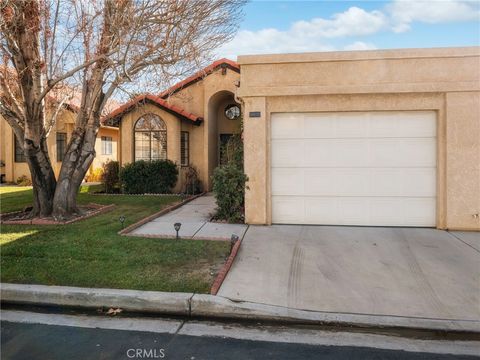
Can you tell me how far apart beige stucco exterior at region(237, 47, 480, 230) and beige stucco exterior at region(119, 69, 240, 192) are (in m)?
6.81

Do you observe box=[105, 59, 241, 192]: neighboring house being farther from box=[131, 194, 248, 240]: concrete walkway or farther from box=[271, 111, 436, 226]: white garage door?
box=[271, 111, 436, 226]: white garage door

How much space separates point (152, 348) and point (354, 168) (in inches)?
241

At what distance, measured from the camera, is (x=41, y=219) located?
29.6ft

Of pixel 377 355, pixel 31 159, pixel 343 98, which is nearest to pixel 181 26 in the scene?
pixel 343 98

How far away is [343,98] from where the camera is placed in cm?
829

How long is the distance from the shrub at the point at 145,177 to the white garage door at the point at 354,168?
6941mm

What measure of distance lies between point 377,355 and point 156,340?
7.45 ft

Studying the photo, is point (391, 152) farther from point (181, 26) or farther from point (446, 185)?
point (181, 26)

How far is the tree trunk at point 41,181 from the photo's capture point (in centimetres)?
920

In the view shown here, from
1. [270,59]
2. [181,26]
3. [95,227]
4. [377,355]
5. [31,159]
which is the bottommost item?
[377,355]

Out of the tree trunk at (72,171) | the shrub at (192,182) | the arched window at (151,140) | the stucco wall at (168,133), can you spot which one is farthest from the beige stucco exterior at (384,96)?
the arched window at (151,140)

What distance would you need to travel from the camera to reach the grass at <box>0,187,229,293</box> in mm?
5238

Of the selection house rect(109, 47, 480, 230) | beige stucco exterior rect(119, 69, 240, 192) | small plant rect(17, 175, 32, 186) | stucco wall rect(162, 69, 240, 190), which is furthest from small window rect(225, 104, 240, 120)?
small plant rect(17, 175, 32, 186)

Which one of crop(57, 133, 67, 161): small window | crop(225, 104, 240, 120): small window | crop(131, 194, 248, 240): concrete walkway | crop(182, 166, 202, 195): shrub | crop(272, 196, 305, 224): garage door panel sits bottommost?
crop(131, 194, 248, 240): concrete walkway
